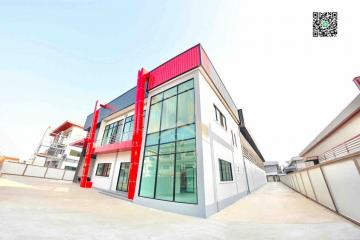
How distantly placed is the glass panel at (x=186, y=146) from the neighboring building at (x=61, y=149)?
29.8 meters

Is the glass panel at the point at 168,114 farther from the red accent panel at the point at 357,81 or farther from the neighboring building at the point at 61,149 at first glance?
the neighboring building at the point at 61,149

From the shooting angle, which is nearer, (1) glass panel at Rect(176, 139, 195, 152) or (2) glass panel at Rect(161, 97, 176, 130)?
(1) glass panel at Rect(176, 139, 195, 152)

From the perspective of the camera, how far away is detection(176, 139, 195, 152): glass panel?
8578 mm

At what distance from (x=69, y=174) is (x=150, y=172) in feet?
71.9

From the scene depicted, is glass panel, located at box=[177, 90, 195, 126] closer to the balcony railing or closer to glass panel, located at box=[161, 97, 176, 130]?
glass panel, located at box=[161, 97, 176, 130]

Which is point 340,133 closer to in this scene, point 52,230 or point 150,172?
point 150,172

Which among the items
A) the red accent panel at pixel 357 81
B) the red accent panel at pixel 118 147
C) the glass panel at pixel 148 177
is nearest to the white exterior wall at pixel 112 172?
the red accent panel at pixel 118 147

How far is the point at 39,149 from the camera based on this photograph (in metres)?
26.2

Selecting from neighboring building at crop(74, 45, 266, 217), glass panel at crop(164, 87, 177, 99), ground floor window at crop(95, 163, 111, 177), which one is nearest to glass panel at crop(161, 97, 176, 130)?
neighboring building at crop(74, 45, 266, 217)

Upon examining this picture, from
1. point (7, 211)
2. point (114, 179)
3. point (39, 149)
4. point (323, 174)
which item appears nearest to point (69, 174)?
point (39, 149)

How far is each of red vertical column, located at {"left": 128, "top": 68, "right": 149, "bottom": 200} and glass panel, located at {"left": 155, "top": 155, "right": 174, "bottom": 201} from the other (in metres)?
2.70

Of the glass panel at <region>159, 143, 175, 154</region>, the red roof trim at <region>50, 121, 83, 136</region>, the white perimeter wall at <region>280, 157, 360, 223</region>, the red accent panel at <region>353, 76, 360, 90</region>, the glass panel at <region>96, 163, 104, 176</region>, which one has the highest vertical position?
the red roof trim at <region>50, 121, 83, 136</region>

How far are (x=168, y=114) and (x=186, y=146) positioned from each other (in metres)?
2.98

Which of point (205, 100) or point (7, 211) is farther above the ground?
point (205, 100)
